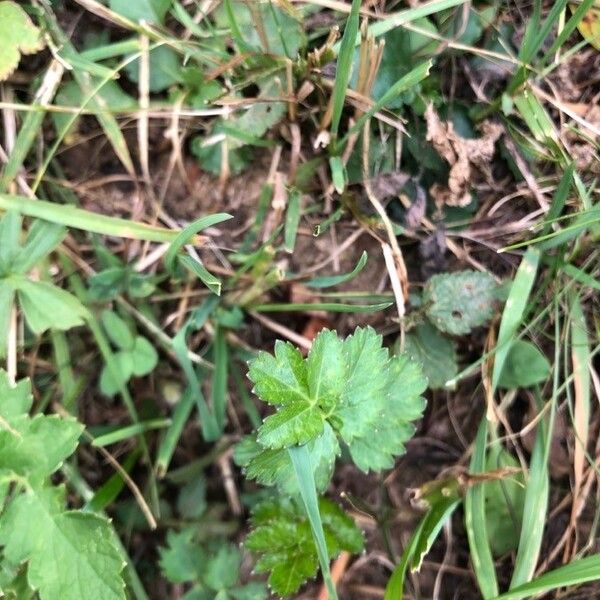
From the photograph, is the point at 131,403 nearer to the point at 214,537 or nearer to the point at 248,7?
the point at 214,537

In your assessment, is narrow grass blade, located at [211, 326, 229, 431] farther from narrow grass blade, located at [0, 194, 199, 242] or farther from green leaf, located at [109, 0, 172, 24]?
green leaf, located at [109, 0, 172, 24]

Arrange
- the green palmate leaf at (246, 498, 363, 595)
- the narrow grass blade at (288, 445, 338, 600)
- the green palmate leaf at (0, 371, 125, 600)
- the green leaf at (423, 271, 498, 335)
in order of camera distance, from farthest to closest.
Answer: the green leaf at (423, 271, 498, 335) → the green palmate leaf at (246, 498, 363, 595) → the green palmate leaf at (0, 371, 125, 600) → the narrow grass blade at (288, 445, 338, 600)

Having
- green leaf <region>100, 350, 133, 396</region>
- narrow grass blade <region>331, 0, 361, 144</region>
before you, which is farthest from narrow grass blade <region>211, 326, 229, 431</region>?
narrow grass blade <region>331, 0, 361, 144</region>

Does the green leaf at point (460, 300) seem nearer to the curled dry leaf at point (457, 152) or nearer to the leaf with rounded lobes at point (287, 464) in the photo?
the curled dry leaf at point (457, 152)

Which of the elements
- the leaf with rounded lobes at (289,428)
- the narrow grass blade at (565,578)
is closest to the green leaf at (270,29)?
the leaf with rounded lobes at (289,428)

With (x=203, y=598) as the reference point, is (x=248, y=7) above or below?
above

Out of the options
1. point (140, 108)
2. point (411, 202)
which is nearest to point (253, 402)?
point (411, 202)
